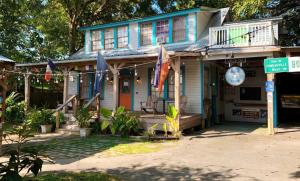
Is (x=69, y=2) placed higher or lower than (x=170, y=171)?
higher

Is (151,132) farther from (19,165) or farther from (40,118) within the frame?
(19,165)

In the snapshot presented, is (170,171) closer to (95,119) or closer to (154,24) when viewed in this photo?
(95,119)

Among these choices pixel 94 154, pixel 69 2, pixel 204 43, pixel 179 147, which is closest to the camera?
pixel 94 154

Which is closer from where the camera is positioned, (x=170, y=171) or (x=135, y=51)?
(x=170, y=171)

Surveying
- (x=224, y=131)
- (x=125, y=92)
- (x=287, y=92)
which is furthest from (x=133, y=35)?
(x=287, y=92)

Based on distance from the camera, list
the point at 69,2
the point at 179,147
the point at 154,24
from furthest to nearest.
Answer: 1. the point at 69,2
2. the point at 154,24
3. the point at 179,147

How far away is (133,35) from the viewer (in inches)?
692

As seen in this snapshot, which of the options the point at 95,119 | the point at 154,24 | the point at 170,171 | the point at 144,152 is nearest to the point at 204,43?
the point at 154,24

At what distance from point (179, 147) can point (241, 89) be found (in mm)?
7991

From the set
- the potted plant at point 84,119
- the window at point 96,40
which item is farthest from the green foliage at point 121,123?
the window at point 96,40

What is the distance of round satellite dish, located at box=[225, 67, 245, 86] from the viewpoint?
12602mm

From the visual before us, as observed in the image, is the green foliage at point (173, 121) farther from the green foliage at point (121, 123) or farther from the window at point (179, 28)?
the window at point (179, 28)

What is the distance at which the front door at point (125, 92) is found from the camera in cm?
1739

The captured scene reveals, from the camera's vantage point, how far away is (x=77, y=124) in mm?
14078
